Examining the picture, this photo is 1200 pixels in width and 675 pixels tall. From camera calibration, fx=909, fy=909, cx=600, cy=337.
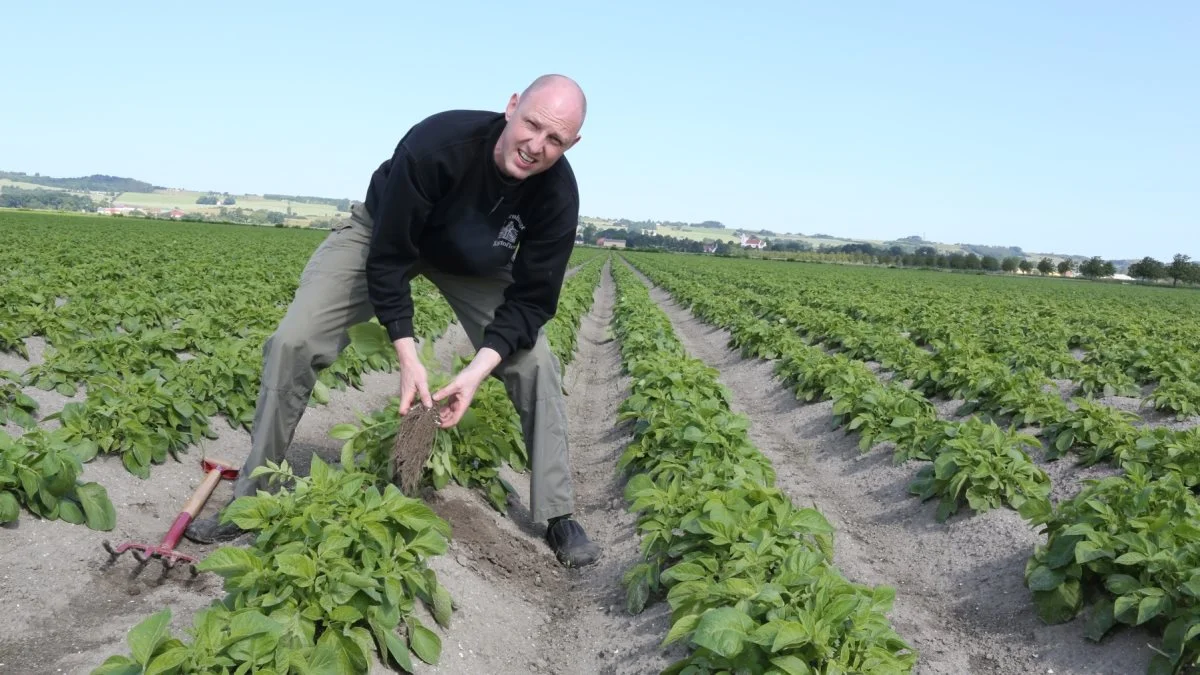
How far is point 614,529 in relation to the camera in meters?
5.38

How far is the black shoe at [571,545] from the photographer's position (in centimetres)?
467

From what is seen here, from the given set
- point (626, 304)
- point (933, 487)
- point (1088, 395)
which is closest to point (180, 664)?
point (933, 487)

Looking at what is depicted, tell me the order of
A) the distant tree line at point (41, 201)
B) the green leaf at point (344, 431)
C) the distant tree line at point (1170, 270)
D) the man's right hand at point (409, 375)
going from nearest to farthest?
the man's right hand at point (409, 375) < the green leaf at point (344, 431) < the distant tree line at point (1170, 270) < the distant tree line at point (41, 201)

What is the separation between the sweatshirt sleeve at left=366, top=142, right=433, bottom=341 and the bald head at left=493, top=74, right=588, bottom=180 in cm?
41

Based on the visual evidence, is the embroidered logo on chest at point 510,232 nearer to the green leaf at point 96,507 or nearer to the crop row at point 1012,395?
the green leaf at point 96,507

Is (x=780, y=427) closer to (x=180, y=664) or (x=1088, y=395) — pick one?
(x=1088, y=395)

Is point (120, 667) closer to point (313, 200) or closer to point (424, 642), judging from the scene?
point (424, 642)

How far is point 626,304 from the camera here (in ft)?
51.7

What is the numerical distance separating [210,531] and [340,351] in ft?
3.28

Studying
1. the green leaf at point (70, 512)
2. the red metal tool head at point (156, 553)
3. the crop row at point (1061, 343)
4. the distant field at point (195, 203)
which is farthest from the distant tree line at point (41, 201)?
the red metal tool head at point (156, 553)

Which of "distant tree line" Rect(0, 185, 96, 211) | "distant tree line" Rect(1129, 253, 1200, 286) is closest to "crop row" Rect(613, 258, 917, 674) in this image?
"distant tree line" Rect(1129, 253, 1200, 286)

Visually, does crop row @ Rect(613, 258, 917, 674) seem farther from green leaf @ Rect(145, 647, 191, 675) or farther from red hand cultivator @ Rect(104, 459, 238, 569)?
red hand cultivator @ Rect(104, 459, 238, 569)

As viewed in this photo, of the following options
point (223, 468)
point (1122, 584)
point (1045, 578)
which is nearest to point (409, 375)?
point (223, 468)

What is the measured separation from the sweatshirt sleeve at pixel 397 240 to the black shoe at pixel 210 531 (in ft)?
3.95
